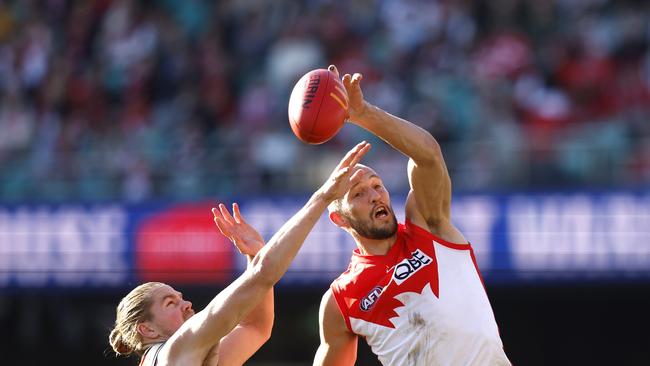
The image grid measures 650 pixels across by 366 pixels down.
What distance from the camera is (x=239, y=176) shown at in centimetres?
1118

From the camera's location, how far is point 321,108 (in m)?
5.39

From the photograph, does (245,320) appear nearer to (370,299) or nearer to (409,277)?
(370,299)

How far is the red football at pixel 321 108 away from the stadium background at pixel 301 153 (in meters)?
5.05

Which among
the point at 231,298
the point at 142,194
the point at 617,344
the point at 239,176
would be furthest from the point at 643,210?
the point at 231,298

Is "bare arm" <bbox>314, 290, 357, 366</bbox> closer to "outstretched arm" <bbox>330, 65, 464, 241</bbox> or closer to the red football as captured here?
"outstretched arm" <bbox>330, 65, 464, 241</bbox>

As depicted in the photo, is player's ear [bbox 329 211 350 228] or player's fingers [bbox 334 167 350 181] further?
player's ear [bbox 329 211 350 228]

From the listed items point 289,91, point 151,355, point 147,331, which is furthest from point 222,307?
point 289,91

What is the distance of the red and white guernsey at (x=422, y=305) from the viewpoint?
5.41 m

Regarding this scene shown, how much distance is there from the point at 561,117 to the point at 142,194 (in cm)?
403

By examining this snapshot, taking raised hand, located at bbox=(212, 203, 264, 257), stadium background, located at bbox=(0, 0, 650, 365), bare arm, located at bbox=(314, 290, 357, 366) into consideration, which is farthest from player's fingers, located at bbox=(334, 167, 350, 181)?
stadium background, located at bbox=(0, 0, 650, 365)

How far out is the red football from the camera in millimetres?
5383

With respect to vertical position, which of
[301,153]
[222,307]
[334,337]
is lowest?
[334,337]

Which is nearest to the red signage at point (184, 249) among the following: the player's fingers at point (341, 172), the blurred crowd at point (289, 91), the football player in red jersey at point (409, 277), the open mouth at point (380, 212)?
the blurred crowd at point (289, 91)

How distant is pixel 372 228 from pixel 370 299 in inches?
13.1
